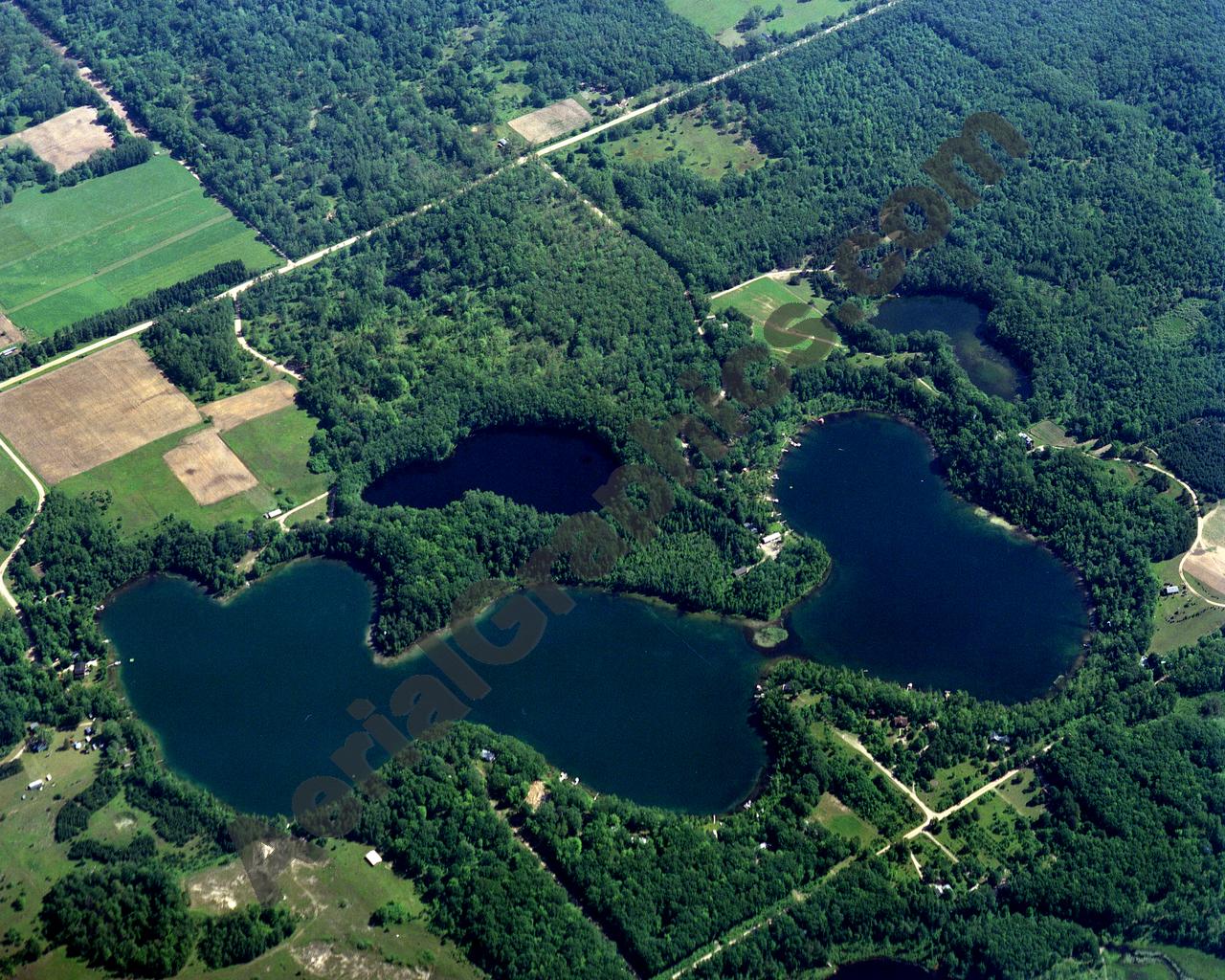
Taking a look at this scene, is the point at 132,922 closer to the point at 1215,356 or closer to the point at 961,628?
the point at 961,628

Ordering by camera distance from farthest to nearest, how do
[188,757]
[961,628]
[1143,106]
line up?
[1143,106], [961,628], [188,757]

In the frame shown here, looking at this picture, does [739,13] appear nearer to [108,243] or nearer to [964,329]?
[964,329]

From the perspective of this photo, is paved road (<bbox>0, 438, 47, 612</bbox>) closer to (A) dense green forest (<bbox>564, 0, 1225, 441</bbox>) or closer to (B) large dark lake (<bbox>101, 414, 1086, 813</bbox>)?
(B) large dark lake (<bbox>101, 414, 1086, 813</bbox>)

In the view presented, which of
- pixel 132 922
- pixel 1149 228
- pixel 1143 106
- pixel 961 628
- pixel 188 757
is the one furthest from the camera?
pixel 1143 106

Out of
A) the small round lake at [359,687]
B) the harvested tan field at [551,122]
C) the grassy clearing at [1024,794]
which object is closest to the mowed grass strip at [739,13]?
the harvested tan field at [551,122]

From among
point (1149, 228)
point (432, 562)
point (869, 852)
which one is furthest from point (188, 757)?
point (1149, 228)

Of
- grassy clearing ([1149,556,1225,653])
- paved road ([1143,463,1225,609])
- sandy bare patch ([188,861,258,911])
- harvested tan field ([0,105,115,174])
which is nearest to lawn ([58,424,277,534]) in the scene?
sandy bare patch ([188,861,258,911])

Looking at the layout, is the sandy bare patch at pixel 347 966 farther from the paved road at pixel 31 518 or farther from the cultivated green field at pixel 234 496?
the cultivated green field at pixel 234 496
